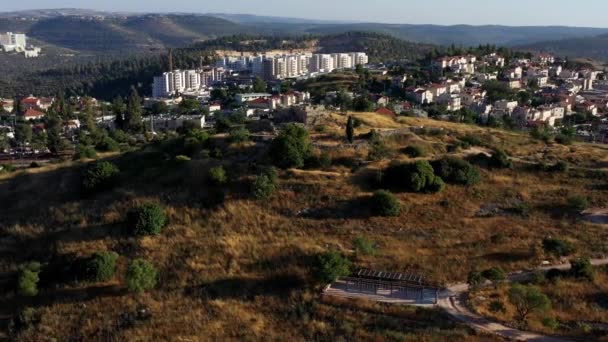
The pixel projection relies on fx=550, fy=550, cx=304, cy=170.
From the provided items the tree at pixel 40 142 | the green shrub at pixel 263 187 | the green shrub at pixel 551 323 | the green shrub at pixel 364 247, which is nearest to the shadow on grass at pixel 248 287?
the green shrub at pixel 364 247

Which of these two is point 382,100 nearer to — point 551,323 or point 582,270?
point 582,270

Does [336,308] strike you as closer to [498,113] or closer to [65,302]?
[65,302]

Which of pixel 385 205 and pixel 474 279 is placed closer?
pixel 474 279

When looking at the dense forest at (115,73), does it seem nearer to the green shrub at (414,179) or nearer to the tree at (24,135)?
the tree at (24,135)

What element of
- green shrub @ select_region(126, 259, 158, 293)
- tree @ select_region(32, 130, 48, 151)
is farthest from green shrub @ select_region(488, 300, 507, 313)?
tree @ select_region(32, 130, 48, 151)

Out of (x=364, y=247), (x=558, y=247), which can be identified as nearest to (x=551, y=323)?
(x=558, y=247)

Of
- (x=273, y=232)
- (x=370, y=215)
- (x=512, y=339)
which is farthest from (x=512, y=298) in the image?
(x=273, y=232)
